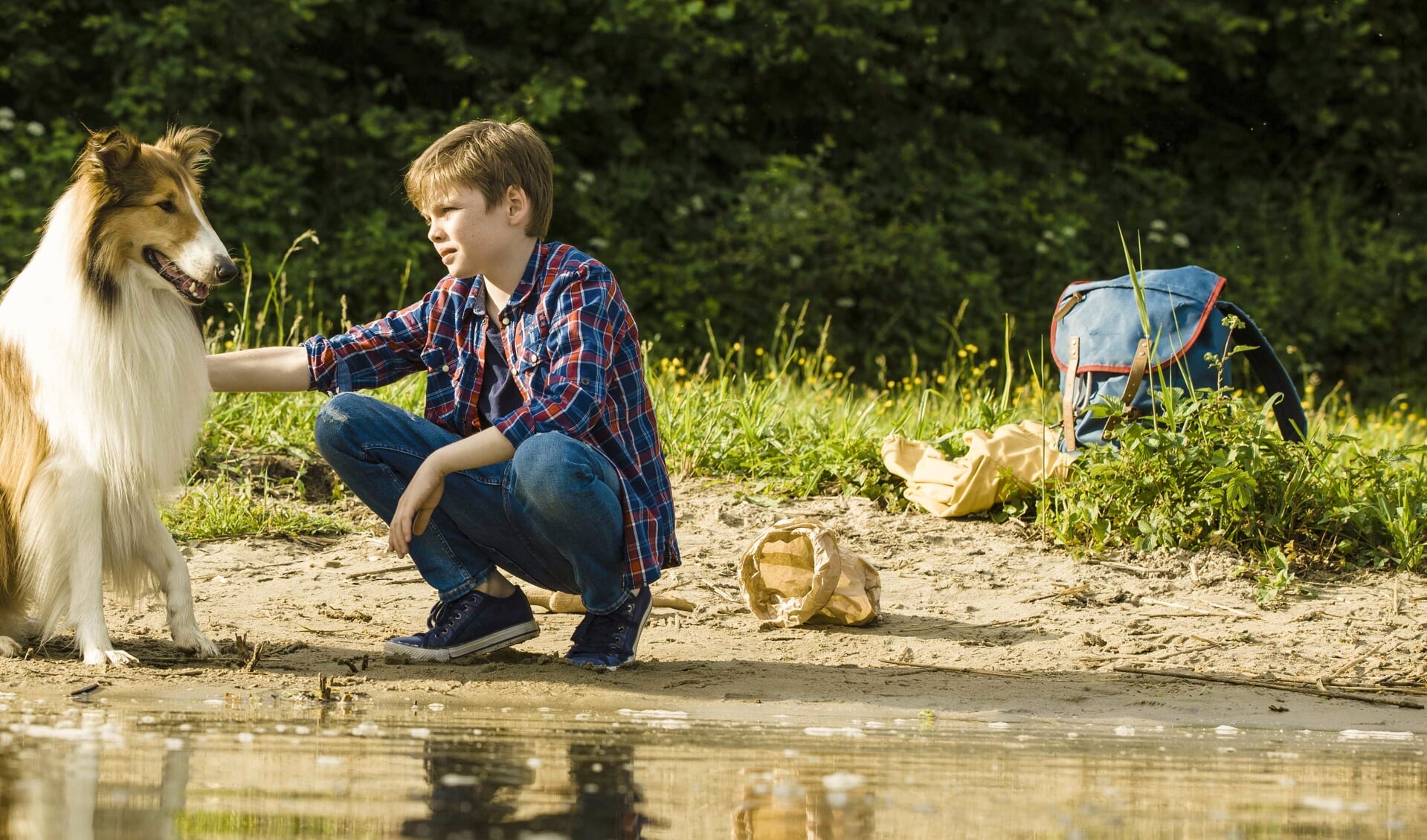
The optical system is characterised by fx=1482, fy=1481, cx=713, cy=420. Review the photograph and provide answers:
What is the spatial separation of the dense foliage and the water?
8594 millimetres

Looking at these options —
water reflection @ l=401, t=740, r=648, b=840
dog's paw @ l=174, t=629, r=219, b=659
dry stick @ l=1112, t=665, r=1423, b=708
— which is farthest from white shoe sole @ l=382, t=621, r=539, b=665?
dry stick @ l=1112, t=665, r=1423, b=708

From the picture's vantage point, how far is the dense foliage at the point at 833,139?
456 inches

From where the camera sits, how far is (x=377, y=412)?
3.92m

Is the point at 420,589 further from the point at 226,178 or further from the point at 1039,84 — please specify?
the point at 1039,84

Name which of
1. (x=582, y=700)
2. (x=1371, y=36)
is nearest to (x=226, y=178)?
(x=582, y=700)

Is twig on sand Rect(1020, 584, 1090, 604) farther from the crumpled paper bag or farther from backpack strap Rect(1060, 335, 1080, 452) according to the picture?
backpack strap Rect(1060, 335, 1080, 452)

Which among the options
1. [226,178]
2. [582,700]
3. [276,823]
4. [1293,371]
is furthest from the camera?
[1293,371]

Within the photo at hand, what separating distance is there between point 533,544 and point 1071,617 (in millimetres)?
1824

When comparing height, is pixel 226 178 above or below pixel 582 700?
above

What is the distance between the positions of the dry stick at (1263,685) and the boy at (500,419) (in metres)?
1.35

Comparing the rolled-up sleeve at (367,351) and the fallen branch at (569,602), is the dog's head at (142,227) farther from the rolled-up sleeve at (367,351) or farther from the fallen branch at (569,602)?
the fallen branch at (569,602)

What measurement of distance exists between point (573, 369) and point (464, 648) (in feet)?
2.87

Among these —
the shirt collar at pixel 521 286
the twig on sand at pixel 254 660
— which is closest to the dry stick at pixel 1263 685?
the shirt collar at pixel 521 286

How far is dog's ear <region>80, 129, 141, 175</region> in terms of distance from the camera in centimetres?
374
